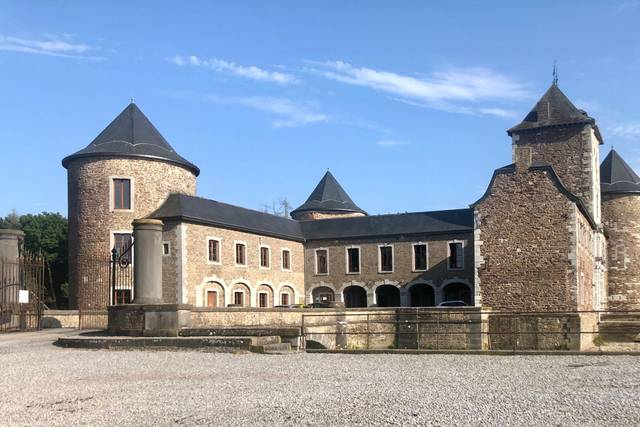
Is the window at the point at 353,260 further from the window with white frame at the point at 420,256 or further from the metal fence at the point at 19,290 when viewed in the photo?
the metal fence at the point at 19,290

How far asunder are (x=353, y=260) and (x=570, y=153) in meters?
12.0

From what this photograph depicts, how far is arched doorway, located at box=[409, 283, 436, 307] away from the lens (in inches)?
1441

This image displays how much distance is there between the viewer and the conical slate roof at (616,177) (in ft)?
126

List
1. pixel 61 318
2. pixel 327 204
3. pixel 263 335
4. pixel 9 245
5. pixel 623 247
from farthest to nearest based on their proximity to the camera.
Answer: pixel 327 204
pixel 623 247
pixel 61 318
pixel 9 245
pixel 263 335

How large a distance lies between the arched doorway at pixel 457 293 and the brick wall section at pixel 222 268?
24.9ft

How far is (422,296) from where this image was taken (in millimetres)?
36875

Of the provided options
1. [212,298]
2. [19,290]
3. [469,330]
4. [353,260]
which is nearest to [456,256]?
[353,260]

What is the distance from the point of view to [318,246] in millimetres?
38375

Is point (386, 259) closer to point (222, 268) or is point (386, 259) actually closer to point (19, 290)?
point (222, 268)

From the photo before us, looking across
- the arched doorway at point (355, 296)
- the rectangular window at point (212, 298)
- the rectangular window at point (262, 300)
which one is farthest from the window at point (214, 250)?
the arched doorway at point (355, 296)

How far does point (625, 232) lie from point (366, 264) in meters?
14.0

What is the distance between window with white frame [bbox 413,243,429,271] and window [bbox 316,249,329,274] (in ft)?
16.0

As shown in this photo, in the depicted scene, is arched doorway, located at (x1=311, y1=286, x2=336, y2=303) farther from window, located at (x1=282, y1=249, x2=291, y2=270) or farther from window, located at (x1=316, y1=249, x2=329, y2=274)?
window, located at (x1=282, y1=249, x2=291, y2=270)

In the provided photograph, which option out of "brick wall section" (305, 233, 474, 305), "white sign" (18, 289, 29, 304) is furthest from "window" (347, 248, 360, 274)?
"white sign" (18, 289, 29, 304)
